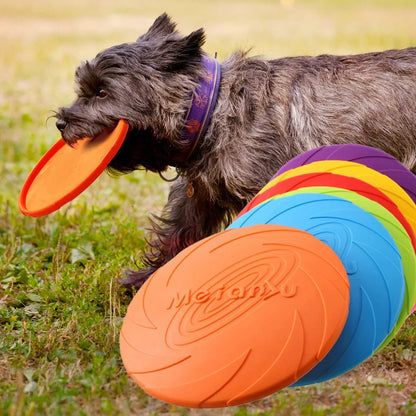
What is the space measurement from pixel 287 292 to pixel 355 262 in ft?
1.36

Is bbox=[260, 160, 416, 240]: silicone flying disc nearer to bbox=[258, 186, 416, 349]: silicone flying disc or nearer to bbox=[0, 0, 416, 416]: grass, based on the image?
bbox=[258, 186, 416, 349]: silicone flying disc

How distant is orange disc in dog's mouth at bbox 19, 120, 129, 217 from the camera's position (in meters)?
4.13

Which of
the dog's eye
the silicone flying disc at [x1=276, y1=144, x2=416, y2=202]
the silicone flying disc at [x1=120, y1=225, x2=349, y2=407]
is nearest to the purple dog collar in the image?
the dog's eye

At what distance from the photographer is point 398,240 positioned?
3502mm

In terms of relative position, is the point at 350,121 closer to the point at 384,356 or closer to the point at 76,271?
the point at 384,356

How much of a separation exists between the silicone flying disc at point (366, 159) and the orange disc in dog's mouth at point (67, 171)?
3.33ft

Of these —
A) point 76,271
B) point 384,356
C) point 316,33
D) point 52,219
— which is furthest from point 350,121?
point 316,33

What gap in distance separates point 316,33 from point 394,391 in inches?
542

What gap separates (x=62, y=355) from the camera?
3.70 meters

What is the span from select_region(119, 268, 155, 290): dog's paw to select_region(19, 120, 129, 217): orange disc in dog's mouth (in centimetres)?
66

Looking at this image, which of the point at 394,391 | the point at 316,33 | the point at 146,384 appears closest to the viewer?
the point at 146,384

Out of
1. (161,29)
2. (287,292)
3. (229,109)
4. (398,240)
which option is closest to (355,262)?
(398,240)

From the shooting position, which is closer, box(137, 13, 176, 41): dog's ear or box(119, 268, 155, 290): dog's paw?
box(137, 13, 176, 41): dog's ear

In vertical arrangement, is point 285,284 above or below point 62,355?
above
